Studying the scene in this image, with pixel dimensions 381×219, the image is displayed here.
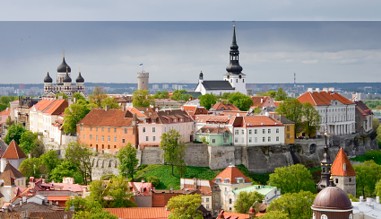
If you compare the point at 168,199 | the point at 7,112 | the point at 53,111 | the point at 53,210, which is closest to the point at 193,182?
the point at 168,199

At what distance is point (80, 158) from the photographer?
7294cm

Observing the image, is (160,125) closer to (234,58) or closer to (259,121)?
(259,121)

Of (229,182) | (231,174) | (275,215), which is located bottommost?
(275,215)

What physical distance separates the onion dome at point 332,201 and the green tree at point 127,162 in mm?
28253

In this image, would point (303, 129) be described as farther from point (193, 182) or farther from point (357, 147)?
point (193, 182)

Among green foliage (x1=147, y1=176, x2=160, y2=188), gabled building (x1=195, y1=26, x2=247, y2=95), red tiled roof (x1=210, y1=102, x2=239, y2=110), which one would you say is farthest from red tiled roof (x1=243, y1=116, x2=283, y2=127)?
gabled building (x1=195, y1=26, x2=247, y2=95)

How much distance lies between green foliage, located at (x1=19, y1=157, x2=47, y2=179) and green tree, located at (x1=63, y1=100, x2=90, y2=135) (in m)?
5.90

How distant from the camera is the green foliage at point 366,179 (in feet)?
229

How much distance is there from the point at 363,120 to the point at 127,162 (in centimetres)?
3158

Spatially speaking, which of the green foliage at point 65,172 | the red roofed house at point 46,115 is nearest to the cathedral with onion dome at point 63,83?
the red roofed house at point 46,115

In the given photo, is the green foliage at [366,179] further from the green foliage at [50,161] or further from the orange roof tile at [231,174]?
the green foliage at [50,161]

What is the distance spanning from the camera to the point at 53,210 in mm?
53906

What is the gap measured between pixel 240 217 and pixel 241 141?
17483mm

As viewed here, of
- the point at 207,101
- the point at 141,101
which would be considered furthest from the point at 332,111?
the point at 141,101
